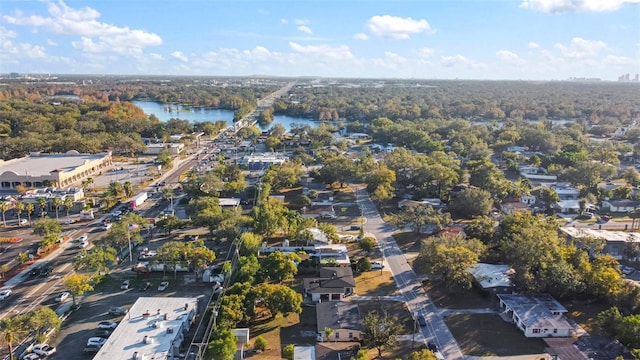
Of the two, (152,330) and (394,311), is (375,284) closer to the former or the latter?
(394,311)

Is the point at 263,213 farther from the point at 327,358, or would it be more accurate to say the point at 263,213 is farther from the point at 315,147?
the point at 315,147

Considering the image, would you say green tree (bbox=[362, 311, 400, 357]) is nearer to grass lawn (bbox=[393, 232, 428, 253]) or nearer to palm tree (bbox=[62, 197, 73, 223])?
grass lawn (bbox=[393, 232, 428, 253])

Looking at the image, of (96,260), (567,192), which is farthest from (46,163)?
(567,192)

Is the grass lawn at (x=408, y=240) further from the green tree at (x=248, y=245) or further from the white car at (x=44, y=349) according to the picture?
the white car at (x=44, y=349)

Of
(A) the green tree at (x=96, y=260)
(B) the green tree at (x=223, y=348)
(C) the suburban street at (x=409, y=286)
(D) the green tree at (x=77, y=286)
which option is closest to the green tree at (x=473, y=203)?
(C) the suburban street at (x=409, y=286)

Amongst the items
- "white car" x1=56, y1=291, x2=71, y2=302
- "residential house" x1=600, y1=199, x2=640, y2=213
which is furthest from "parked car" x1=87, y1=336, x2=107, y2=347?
"residential house" x1=600, y1=199, x2=640, y2=213

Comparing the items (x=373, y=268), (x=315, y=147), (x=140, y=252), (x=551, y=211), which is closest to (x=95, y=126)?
(x=315, y=147)
